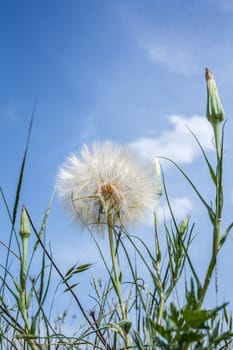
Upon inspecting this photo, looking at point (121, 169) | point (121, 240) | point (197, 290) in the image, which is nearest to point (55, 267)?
point (121, 240)

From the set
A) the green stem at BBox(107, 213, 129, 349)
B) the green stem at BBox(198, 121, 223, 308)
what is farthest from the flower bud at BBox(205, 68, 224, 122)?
the green stem at BBox(107, 213, 129, 349)

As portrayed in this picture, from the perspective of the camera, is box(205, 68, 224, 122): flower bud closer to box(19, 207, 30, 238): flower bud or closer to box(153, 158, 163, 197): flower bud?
box(153, 158, 163, 197): flower bud

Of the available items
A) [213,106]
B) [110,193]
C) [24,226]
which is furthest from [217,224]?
[24,226]

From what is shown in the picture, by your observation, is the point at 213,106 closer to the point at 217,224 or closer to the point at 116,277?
the point at 217,224

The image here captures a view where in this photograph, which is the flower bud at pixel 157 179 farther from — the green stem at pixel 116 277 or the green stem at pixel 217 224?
the green stem at pixel 217 224

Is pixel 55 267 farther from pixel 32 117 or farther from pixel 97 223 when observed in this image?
pixel 32 117
